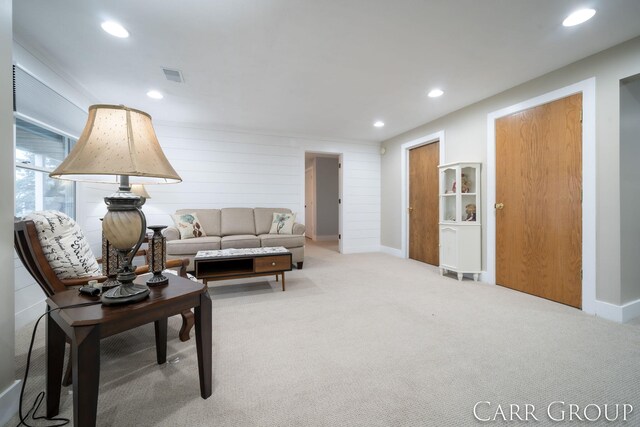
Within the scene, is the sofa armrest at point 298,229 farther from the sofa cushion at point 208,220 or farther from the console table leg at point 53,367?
the console table leg at point 53,367

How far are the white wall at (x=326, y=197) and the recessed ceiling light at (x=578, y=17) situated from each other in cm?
594

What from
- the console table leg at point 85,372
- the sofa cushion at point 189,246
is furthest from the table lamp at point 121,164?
the sofa cushion at point 189,246

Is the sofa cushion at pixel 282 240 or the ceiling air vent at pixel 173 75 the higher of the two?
the ceiling air vent at pixel 173 75

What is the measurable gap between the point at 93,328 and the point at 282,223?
354cm

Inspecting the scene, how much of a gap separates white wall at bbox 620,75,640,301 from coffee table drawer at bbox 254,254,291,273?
3.06 meters

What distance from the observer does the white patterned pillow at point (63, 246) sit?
4.60 feet

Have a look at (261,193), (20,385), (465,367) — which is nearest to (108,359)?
(20,385)

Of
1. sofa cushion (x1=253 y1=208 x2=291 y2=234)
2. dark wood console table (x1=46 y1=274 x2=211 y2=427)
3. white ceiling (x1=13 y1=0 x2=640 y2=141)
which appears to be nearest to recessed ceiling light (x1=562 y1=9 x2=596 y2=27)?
white ceiling (x1=13 y1=0 x2=640 y2=141)

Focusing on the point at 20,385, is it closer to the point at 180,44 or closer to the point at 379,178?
the point at 180,44

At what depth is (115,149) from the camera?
0.97 meters

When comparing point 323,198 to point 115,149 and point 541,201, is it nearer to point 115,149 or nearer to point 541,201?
point 541,201

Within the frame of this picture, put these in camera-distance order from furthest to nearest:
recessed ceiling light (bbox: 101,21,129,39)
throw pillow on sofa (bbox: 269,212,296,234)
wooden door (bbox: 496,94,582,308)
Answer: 1. throw pillow on sofa (bbox: 269,212,296,234)
2. wooden door (bbox: 496,94,582,308)
3. recessed ceiling light (bbox: 101,21,129,39)

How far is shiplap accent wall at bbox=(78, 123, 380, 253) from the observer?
4441 mm

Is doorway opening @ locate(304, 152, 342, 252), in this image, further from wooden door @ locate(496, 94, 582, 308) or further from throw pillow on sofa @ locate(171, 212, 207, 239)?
wooden door @ locate(496, 94, 582, 308)
